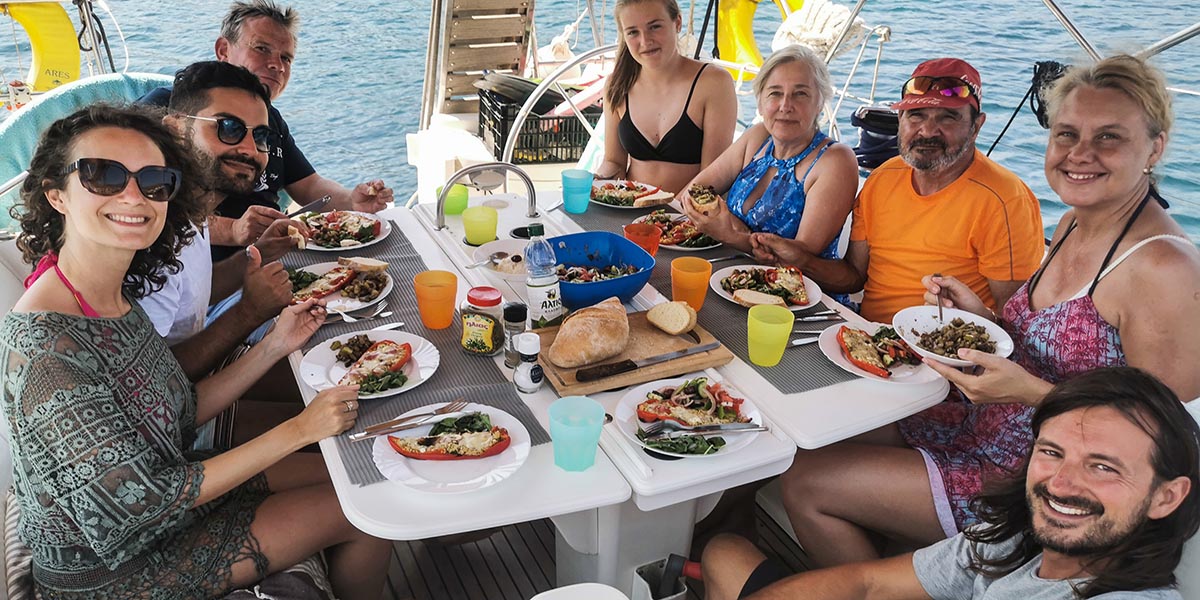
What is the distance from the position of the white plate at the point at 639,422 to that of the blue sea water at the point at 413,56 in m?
5.60

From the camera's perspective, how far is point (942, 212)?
2.27m

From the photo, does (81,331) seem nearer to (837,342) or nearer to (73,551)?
(73,551)

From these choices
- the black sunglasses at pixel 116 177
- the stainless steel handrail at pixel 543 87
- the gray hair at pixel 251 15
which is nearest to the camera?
the black sunglasses at pixel 116 177

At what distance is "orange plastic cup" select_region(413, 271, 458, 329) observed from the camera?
6.29ft

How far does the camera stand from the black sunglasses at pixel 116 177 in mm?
1495

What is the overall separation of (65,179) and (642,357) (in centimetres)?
116

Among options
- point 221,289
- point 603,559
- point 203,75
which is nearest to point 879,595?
point 603,559

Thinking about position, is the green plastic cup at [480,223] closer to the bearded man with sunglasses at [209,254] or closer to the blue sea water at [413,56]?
the bearded man with sunglasses at [209,254]

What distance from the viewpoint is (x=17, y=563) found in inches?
61.6

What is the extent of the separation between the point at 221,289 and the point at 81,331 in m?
0.95

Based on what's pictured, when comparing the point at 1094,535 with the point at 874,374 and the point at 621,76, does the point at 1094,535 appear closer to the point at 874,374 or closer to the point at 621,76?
the point at 874,374

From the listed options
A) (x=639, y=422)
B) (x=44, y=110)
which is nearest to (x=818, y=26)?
(x=44, y=110)

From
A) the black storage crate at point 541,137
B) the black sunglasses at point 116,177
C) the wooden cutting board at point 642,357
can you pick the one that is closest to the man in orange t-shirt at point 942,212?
the wooden cutting board at point 642,357

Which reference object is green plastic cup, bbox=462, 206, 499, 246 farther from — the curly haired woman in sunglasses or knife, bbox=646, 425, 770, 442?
knife, bbox=646, 425, 770, 442
